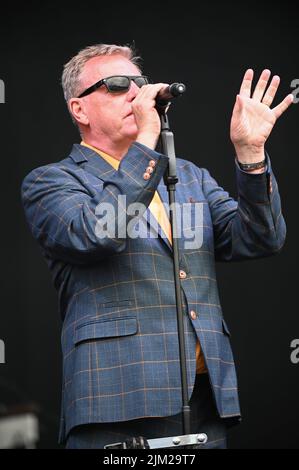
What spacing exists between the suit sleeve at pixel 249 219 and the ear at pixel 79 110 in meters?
0.46

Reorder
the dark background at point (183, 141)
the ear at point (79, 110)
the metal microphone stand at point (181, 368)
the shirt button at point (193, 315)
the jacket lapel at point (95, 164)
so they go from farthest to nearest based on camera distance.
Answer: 1. the dark background at point (183, 141)
2. the ear at point (79, 110)
3. the jacket lapel at point (95, 164)
4. the shirt button at point (193, 315)
5. the metal microphone stand at point (181, 368)

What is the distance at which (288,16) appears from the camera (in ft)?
14.3

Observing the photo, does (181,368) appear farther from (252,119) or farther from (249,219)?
(252,119)

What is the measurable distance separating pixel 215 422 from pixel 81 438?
0.38 metres

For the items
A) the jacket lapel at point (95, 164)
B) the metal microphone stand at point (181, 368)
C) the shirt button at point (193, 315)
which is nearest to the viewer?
the metal microphone stand at point (181, 368)

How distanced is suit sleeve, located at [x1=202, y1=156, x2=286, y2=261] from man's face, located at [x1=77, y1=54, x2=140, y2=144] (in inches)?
13.3

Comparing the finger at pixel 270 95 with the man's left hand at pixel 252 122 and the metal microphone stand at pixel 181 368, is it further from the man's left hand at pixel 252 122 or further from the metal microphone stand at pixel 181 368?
the metal microphone stand at pixel 181 368

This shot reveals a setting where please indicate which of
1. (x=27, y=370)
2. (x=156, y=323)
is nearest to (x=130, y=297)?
(x=156, y=323)

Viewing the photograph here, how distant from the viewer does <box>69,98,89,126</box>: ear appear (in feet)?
9.70

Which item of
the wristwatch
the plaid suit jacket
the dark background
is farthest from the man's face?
A: the dark background

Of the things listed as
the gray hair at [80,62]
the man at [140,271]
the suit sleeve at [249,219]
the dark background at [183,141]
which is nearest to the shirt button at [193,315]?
the man at [140,271]

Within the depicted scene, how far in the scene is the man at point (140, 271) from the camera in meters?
2.46

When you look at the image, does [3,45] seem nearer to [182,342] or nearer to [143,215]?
[143,215]

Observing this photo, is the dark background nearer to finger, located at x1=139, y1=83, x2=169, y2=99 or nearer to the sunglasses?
the sunglasses
